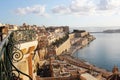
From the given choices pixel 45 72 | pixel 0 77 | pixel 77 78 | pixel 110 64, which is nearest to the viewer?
pixel 0 77

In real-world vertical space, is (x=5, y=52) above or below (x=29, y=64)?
above

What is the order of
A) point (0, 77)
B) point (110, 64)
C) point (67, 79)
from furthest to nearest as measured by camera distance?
point (110, 64) < point (67, 79) < point (0, 77)

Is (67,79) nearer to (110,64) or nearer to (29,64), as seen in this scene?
(29,64)

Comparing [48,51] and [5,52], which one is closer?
[5,52]

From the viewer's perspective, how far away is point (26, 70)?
218 cm

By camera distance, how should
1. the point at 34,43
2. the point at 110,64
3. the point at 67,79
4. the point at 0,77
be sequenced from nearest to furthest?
1. the point at 0,77
2. the point at 34,43
3. the point at 67,79
4. the point at 110,64

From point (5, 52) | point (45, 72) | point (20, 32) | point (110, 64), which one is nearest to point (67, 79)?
point (45, 72)

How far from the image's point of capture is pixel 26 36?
1.99 meters

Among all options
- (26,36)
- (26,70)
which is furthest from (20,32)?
(26,70)

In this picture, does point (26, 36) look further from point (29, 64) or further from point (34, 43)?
point (29, 64)

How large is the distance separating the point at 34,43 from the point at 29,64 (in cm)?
22

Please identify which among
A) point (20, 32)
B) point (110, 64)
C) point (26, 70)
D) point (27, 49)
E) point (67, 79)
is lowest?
point (110, 64)

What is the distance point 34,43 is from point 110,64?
21.3 metres

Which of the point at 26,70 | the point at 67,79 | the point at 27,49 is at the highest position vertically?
the point at 27,49
